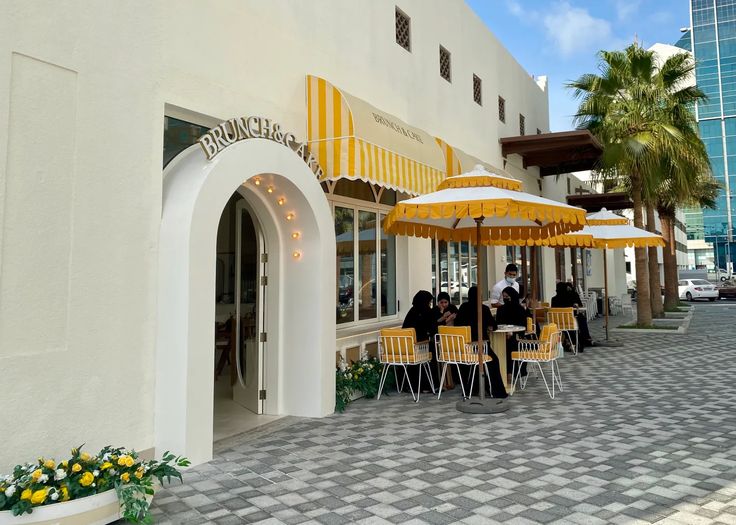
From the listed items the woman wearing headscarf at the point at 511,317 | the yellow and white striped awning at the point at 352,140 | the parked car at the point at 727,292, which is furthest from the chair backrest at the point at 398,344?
the parked car at the point at 727,292

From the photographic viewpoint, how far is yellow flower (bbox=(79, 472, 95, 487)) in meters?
3.46

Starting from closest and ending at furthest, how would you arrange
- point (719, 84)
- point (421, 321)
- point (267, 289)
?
point (267, 289)
point (421, 321)
point (719, 84)

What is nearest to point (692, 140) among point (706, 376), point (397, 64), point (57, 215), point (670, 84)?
point (670, 84)

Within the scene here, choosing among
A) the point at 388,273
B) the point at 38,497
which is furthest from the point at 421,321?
the point at 38,497

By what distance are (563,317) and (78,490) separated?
10.5 metres

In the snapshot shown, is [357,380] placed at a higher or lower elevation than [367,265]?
lower

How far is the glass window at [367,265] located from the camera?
28.6ft

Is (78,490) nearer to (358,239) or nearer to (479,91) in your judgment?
(358,239)

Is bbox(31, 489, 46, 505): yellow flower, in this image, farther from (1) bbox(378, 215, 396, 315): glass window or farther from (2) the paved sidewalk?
(1) bbox(378, 215, 396, 315): glass window

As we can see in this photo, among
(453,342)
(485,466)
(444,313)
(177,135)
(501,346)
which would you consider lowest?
(485,466)

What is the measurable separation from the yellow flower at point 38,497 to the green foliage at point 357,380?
3908 millimetres

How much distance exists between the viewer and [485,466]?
477cm

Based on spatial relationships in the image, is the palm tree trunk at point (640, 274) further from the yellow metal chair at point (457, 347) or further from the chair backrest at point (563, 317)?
the yellow metal chair at point (457, 347)

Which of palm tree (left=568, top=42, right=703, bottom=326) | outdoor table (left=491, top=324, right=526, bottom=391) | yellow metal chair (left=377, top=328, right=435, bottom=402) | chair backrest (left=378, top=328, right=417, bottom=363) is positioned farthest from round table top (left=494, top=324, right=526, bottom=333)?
palm tree (left=568, top=42, right=703, bottom=326)
